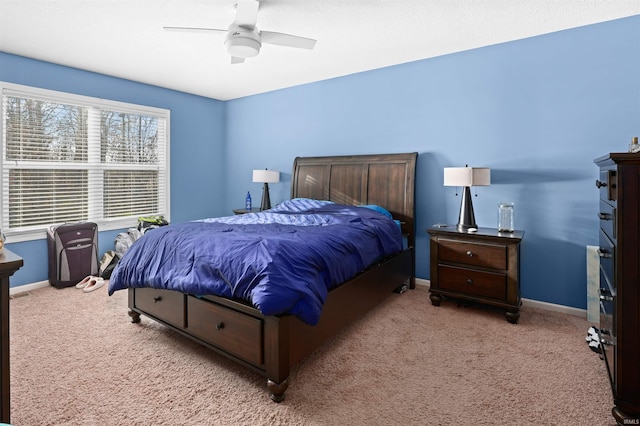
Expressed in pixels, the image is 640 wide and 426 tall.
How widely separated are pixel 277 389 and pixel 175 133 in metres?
4.30

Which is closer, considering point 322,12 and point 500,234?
point 322,12

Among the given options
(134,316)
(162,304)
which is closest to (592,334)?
(162,304)

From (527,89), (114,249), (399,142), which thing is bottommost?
(114,249)

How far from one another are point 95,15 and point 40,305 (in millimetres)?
2644

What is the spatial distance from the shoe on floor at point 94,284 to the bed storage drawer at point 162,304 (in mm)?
1336

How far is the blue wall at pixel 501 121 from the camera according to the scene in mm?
2840

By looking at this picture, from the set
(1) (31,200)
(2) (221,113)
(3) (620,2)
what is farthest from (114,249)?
(3) (620,2)

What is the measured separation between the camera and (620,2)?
2506 millimetres

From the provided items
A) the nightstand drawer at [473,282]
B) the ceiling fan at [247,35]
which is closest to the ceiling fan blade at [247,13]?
the ceiling fan at [247,35]

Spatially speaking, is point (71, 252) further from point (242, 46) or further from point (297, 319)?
point (297, 319)

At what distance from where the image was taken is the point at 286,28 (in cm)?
297

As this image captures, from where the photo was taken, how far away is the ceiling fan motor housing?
2.51 meters

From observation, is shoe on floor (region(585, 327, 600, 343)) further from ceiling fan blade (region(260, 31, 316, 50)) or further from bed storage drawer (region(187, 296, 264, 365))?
ceiling fan blade (region(260, 31, 316, 50))

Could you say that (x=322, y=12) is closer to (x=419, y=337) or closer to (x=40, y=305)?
(x=419, y=337)
